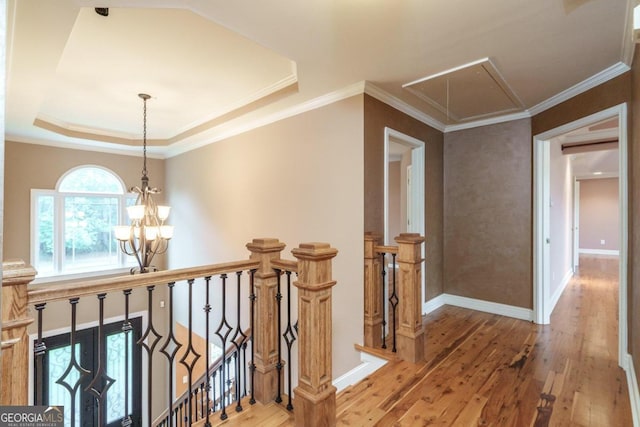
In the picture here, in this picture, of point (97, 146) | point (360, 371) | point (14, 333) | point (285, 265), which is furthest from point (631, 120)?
point (97, 146)

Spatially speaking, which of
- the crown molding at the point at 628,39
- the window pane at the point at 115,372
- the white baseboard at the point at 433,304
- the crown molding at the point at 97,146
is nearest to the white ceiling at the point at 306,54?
the crown molding at the point at 628,39

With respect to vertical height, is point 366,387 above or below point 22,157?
below

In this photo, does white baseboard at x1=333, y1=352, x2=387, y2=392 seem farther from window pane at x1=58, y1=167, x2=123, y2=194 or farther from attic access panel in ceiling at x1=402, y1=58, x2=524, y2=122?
window pane at x1=58, y1=167, x2=123, y2=194

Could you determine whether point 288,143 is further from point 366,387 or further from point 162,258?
point 162,258

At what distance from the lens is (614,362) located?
8.68 feet

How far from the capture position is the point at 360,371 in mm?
2912

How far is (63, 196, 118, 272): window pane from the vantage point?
5465 mm

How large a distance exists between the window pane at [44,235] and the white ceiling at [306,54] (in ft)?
4.79

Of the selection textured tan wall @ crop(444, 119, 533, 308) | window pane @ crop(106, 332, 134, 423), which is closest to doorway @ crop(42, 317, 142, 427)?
window pane @ crop(106, 332, 134, 423)

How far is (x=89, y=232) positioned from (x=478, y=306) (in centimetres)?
675

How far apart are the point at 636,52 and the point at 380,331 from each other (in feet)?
9.88

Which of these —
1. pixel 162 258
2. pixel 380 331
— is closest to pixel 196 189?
pixel 162 258

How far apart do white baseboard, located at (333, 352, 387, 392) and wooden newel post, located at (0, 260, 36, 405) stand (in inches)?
91.8

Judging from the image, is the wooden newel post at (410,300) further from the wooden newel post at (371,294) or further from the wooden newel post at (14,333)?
the wooden newel post at (14,333)
